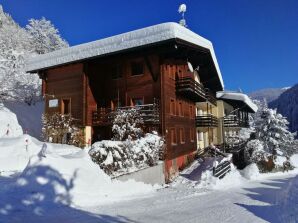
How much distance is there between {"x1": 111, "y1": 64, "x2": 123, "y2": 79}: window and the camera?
981 inches

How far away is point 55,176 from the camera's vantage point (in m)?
11.3

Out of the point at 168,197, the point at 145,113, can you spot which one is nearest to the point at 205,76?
the point at 145,113

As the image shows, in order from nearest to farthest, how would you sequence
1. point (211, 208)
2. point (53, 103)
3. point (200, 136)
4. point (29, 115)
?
1. point (211, 208)
2. point (53, 103)
3. point (29, 115)
4. point (200, 136)

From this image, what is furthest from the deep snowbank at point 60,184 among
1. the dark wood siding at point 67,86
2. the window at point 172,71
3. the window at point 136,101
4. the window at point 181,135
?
the window at point 172,71

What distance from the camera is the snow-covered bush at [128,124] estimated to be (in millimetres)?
21130

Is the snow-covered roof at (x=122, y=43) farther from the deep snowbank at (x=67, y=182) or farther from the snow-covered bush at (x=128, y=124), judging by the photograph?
the deep snowbank at (x=67, y=182)

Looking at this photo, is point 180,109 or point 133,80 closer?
point 133,80

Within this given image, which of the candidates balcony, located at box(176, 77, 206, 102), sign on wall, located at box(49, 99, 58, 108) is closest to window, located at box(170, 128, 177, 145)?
balcony, located at box(176, 77, 206, 102)

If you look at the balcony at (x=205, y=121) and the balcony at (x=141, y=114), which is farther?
the balcony at (x=205, y=121)

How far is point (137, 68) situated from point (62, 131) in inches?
316

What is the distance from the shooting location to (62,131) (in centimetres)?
2484

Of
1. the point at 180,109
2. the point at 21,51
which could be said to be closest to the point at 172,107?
the point at 180,109

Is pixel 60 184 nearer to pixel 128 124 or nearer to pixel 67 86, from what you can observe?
pixel 128 124

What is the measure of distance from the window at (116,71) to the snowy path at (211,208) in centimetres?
1358
